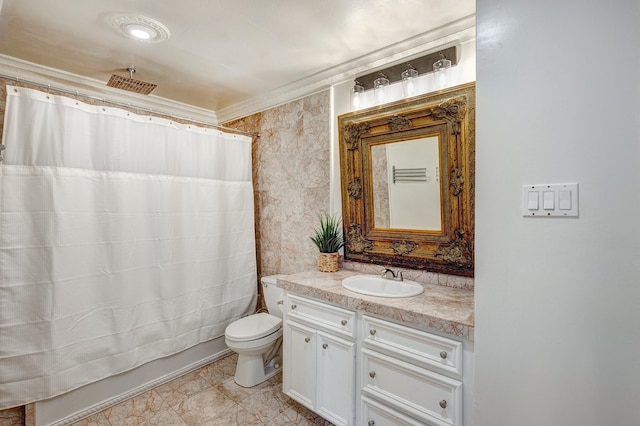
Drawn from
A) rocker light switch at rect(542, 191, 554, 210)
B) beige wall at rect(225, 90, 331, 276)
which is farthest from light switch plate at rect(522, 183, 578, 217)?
beige wall at rect(225, 90, 331, 276)

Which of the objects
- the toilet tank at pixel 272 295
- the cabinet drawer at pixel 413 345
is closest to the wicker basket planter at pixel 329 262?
the toilet tank at pixel 272 295

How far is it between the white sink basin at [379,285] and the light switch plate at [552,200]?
2.83ft

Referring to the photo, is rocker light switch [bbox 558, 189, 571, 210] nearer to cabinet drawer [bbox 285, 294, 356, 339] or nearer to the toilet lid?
cabinet drawer [bbox 285, 294, 356, 339]

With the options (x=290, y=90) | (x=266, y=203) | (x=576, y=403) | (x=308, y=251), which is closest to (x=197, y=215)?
(x=266, y=203)

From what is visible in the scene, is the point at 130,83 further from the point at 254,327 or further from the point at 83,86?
the point at 254,327

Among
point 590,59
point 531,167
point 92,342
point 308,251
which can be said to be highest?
point 590,59

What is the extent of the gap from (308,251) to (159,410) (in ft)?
4.91

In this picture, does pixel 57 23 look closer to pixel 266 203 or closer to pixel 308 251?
pixel 266 203

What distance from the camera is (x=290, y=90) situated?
104 inches

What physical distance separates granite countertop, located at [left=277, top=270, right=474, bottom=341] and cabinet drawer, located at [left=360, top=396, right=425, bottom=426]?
17.9 inches

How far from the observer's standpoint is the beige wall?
98.5 inches

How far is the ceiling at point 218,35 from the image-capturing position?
161 centimetres

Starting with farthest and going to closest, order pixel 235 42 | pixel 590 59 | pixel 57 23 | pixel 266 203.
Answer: pixel 266 203 → pixel 235 42 → pixel 57 23 → pixel 590 59

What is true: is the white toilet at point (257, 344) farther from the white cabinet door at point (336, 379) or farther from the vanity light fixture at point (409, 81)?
the vanity light fixture at point (409, 81)
